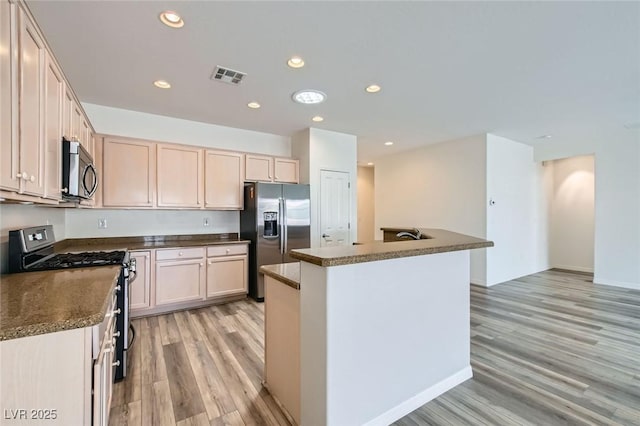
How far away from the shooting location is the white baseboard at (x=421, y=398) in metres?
1.73

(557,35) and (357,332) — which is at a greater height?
(557,35)

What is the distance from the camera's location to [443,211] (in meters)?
5.65

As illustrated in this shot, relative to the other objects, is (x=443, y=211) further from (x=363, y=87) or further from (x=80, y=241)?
(x=80, y=241)

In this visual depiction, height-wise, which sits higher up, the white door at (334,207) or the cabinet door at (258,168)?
the cabinet door at (258,168)

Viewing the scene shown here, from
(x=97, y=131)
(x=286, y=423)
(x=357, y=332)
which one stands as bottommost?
(x=286, y=423)

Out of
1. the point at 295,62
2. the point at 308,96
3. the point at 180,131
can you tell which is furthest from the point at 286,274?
the point at 180,131

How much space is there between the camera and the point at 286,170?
475 centimetres

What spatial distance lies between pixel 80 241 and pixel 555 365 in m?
5.22

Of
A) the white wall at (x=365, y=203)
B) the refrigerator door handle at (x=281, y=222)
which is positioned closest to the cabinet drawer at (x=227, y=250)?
the refrigerator door handle at (x=281, y=222)

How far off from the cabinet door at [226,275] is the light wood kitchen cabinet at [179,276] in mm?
104

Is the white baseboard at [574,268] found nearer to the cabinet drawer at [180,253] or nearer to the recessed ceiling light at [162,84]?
the cabinet drawer at [180,253]

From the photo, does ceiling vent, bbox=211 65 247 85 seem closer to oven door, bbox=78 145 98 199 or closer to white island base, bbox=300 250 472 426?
oven door, bbox=78 145 98 199

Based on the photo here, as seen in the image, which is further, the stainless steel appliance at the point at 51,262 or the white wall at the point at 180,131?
the white wall at the point at 180,131

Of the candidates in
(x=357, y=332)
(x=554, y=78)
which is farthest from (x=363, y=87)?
(x=357, y=332)
